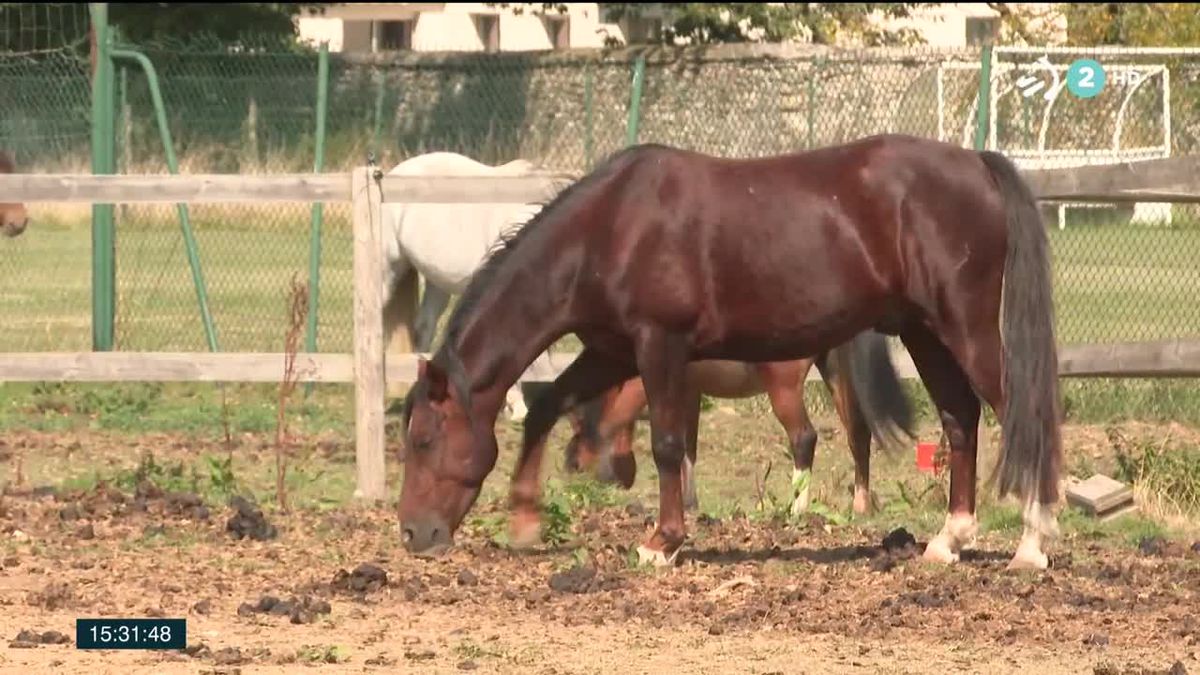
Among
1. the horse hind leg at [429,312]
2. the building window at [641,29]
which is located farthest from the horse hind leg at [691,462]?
the building window at [641,29]

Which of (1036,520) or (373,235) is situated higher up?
(373,235)

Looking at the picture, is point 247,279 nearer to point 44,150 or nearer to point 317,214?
point 44,150

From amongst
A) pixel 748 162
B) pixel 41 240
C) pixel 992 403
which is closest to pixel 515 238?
pixel 748 162

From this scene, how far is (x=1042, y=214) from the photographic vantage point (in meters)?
8.50

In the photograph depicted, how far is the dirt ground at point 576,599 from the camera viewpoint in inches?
263

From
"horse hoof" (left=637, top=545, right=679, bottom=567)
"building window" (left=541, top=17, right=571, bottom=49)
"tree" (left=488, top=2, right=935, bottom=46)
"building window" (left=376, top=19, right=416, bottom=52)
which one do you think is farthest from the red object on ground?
"building window" (left=376, top=19, right=416, bottom=52)

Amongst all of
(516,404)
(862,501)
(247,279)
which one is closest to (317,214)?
(516,404)

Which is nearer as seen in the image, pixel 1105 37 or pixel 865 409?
pixel 865 409

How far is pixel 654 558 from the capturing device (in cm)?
847

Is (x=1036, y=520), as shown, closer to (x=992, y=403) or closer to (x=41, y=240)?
(x=992, y=403)

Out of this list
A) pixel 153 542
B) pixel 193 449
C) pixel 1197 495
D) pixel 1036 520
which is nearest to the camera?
pixel 1036 520

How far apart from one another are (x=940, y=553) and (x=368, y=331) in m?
3.32

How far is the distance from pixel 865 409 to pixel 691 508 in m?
0.92

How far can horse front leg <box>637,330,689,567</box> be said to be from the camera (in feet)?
27.8
